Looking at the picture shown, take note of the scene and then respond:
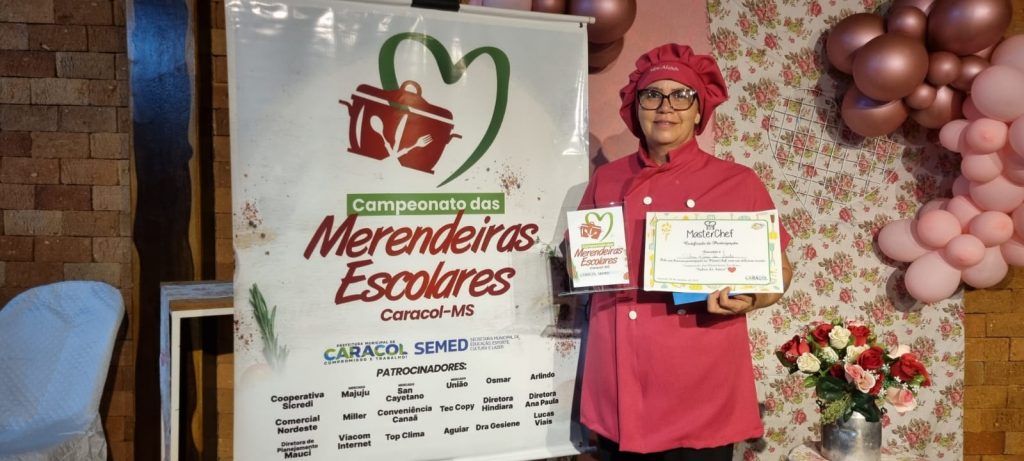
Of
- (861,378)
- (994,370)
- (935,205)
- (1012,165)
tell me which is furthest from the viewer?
(994,370)

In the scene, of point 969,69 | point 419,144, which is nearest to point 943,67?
point 969,69

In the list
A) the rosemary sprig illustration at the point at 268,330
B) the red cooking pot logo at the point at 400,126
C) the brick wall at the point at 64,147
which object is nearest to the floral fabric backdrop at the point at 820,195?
the red cooking pot logo at the point at 400,126

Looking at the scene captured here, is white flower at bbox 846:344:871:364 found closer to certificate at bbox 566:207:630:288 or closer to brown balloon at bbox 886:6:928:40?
certificate at bbox 566:207:630:288

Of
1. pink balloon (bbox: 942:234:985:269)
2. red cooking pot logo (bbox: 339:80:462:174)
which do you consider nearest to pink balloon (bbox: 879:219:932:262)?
pink balloon (bbox: 942:234:985:269)

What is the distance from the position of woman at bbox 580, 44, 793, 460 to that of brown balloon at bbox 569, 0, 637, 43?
0.46 metres

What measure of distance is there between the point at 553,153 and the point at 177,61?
1.45 m

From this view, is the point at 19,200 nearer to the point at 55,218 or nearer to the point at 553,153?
the point at 55,218

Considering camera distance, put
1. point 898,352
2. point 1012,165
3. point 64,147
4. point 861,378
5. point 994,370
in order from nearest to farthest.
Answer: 1. point 861,378
2. point 898,352
3. point 1012,165
4. point 64,147
5. point 994,370

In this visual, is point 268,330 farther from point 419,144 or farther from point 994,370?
point 994,370

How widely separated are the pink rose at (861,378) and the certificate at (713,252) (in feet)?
1.68

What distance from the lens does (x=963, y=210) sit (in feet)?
8.30

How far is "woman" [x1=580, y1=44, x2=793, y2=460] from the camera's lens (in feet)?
5.89

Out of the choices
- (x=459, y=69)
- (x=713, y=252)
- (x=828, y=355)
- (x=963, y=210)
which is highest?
(x=459, y=69)

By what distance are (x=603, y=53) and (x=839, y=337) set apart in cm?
132
